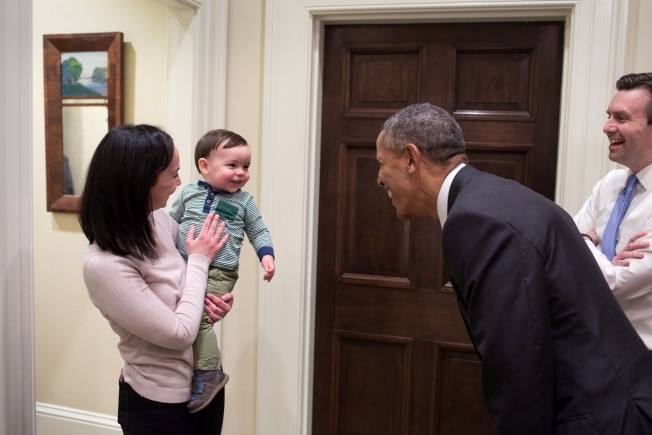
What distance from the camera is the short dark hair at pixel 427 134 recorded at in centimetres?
129

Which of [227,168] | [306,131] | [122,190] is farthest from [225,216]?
[306,131]

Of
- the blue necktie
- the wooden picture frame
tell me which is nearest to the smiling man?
the blue necktie

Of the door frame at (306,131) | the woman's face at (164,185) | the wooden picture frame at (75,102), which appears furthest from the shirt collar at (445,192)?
the wooden picture frame at (75,102)

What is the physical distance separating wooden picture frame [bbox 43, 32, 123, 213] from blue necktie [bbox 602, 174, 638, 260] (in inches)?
78.9

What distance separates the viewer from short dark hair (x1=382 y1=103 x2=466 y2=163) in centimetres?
129

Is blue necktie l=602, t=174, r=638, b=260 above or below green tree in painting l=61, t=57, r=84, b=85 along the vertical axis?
below

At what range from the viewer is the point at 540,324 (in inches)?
41.7

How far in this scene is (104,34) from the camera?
8.23 feet

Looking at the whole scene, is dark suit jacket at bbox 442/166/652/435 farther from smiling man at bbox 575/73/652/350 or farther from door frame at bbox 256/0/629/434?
door frame at bbox 256/0/629/434

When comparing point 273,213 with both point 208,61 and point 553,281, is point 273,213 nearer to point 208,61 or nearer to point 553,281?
point 208,61

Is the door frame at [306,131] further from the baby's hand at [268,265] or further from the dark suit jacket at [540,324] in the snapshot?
the dark suit jacket at [540,324]

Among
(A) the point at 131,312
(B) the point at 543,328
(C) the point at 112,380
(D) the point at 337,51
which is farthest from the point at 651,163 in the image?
(C) the point at 112,380

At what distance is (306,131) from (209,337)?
1057 mm

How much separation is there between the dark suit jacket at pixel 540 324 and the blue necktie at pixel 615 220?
513 millimetres
